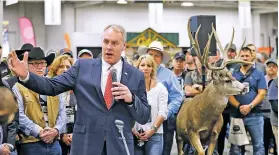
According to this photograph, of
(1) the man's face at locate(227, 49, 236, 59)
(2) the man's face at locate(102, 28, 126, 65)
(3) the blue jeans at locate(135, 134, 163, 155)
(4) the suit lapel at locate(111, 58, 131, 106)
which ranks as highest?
(1) the man's face at locate(227, 49, 236, 59)

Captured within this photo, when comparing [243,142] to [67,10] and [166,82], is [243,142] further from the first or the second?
[67,10]

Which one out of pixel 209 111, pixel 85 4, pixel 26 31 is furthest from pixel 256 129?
pixel 85 4

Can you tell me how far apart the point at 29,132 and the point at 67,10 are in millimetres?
17026

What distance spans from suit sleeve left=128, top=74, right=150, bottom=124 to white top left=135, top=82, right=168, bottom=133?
7.58ft

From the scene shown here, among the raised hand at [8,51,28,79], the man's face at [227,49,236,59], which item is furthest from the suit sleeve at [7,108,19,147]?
the man's face at [227,49,236,59]

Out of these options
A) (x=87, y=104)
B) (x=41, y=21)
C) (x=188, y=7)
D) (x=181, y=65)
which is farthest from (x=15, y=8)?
(x=87, y=104)

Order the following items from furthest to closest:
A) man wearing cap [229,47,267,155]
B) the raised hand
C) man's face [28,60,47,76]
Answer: man wearing cap [229,47,267,155]
man's face [28,60,47,76]
the raised hand

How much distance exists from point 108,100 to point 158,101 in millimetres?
2588

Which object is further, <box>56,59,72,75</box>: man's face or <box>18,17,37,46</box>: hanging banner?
<box>18,17,37,46</box>: hanging banner

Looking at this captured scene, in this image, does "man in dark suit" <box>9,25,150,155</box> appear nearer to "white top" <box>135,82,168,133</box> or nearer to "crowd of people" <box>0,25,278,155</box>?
"crowd of people" <box>0,25,278,155</box>

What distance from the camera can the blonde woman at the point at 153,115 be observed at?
598cm

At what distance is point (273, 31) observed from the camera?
1021 inches

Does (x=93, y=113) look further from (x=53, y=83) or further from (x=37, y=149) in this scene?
(x=37, y=149)

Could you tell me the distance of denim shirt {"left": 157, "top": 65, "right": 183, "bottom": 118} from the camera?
6602 millimetres
